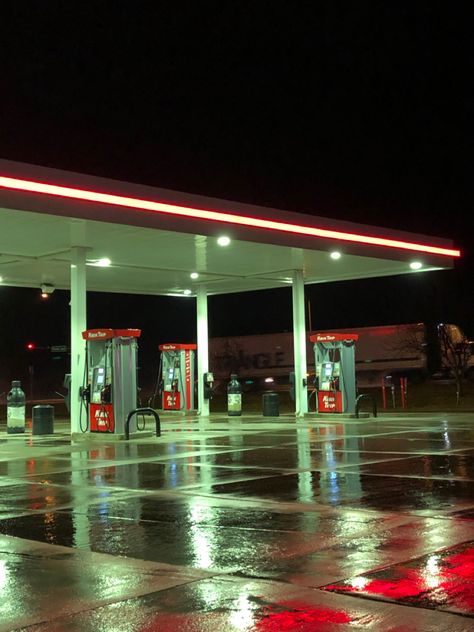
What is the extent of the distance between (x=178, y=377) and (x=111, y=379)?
12384mm

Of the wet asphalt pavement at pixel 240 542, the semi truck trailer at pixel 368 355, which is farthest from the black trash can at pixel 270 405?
the semi truck trailer at pixel 368 355

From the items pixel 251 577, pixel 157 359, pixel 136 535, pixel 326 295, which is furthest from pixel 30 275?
pixel 326 295

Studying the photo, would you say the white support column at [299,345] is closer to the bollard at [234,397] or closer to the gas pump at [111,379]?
the bollard at [234,397]

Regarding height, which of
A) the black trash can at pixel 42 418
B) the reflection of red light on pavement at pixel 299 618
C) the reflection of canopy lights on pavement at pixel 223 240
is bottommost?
the reflection of red light on pavement at pixel 299 618

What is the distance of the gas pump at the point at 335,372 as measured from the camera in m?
28.0

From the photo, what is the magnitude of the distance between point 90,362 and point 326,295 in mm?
62823

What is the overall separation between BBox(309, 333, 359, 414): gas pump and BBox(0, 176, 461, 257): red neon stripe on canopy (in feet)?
12.8

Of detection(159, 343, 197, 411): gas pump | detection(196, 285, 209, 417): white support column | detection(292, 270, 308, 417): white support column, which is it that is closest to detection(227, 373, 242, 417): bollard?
detection(196, 285, 209, 417): white support column

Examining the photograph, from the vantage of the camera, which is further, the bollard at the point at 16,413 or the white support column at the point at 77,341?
the bollard at the point at 16,413

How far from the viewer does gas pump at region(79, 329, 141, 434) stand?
21391 millimetres

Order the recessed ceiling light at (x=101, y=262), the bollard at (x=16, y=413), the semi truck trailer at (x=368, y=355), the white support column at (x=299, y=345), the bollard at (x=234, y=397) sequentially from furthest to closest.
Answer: the semi truck trailer at (x=368, y=355), the bollard at (x=234, y=397), the white support column at (x=299, y=345), the recessed ceiling light at (x=101, y=262), the bollard at (x=16, y=413)

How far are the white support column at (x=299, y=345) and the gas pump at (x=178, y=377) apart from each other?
4946mm

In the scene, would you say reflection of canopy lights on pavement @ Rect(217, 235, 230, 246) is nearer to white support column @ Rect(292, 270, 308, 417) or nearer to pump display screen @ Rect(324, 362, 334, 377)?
white support column @ Rect(292, 270, 308, 417)

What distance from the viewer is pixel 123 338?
21.5 metres
